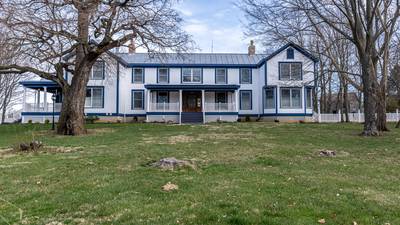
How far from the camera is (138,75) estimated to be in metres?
32.8

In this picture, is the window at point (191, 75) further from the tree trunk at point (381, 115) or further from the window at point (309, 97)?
the tree trunk at point (381, 115)

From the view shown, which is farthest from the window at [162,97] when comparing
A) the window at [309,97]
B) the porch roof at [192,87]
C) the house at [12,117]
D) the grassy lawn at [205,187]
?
the grassy lawn at [205,187]

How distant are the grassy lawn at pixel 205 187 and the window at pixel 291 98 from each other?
1930cm

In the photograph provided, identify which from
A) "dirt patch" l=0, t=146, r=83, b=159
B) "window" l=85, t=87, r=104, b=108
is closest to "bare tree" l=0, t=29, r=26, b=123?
"dirt patch" l=0, t=146, r=83, b=159

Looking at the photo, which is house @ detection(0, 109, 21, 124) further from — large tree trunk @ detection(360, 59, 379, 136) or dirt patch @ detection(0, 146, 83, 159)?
large tree trunk @ detection(360, 59, 379, 136)

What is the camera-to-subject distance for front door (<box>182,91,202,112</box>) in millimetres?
33384

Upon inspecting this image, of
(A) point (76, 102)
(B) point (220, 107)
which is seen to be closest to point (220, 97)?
(B) point (220, 107)

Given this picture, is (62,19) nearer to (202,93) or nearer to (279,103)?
(202,93)

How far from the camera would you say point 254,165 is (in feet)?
31.8

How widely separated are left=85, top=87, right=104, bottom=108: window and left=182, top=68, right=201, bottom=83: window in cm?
724

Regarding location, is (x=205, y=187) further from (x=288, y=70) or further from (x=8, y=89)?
(x=8, y=89)

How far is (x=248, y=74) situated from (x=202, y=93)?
5.23 metres

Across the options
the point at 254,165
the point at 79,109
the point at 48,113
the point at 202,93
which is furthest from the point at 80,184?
the point at 48,113

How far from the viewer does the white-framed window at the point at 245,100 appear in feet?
110
